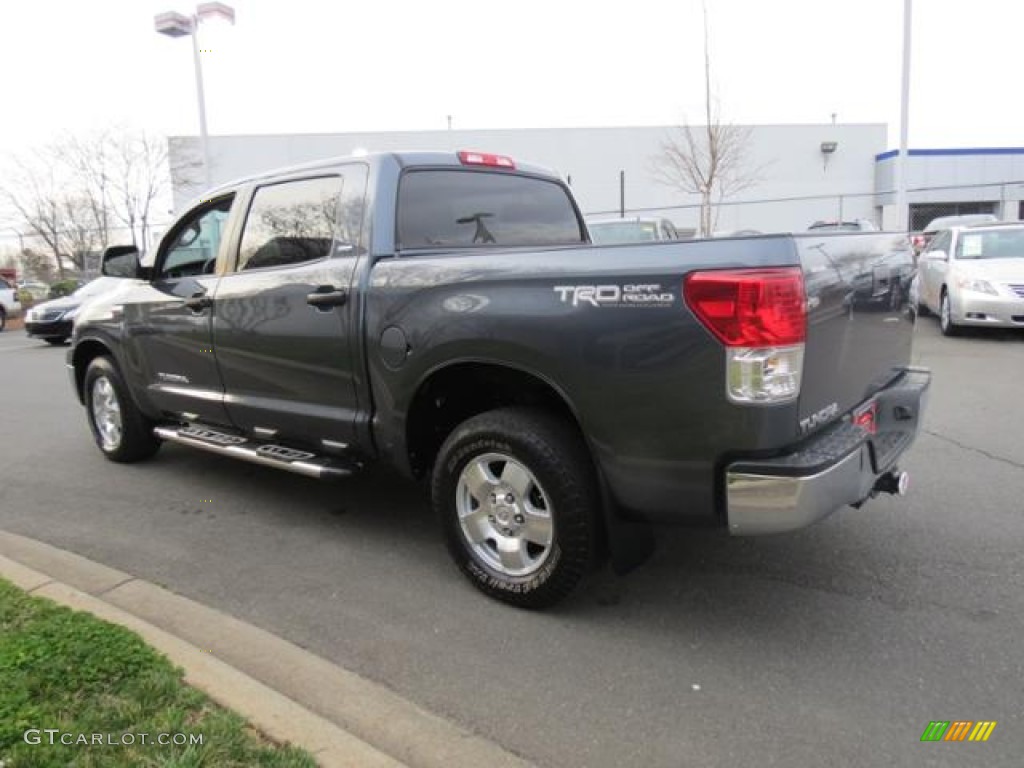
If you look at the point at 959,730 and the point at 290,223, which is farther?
the point at 290,223

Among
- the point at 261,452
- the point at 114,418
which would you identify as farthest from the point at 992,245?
the point at 114,418

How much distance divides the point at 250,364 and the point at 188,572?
3.80ft

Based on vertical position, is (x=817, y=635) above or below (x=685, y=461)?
below

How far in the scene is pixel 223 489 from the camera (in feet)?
17.5

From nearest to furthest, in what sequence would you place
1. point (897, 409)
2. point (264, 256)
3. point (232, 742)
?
point (232, 742) → point (897, 409) → point (264, 256)

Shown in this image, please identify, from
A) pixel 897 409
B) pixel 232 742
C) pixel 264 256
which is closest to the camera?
pixel 232 742

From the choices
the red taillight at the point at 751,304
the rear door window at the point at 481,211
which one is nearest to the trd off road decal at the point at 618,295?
the red taillight at the point at 751,304

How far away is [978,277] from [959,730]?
370 inches

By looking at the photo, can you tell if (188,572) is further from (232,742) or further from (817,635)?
(817,635)

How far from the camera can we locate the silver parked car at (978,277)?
10172 mm

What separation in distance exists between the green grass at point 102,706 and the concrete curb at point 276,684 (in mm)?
108

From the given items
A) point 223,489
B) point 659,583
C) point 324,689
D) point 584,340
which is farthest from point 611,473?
point 223,489

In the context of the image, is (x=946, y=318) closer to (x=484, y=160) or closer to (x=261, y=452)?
(x=484, y=160)

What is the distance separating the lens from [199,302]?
473cm
